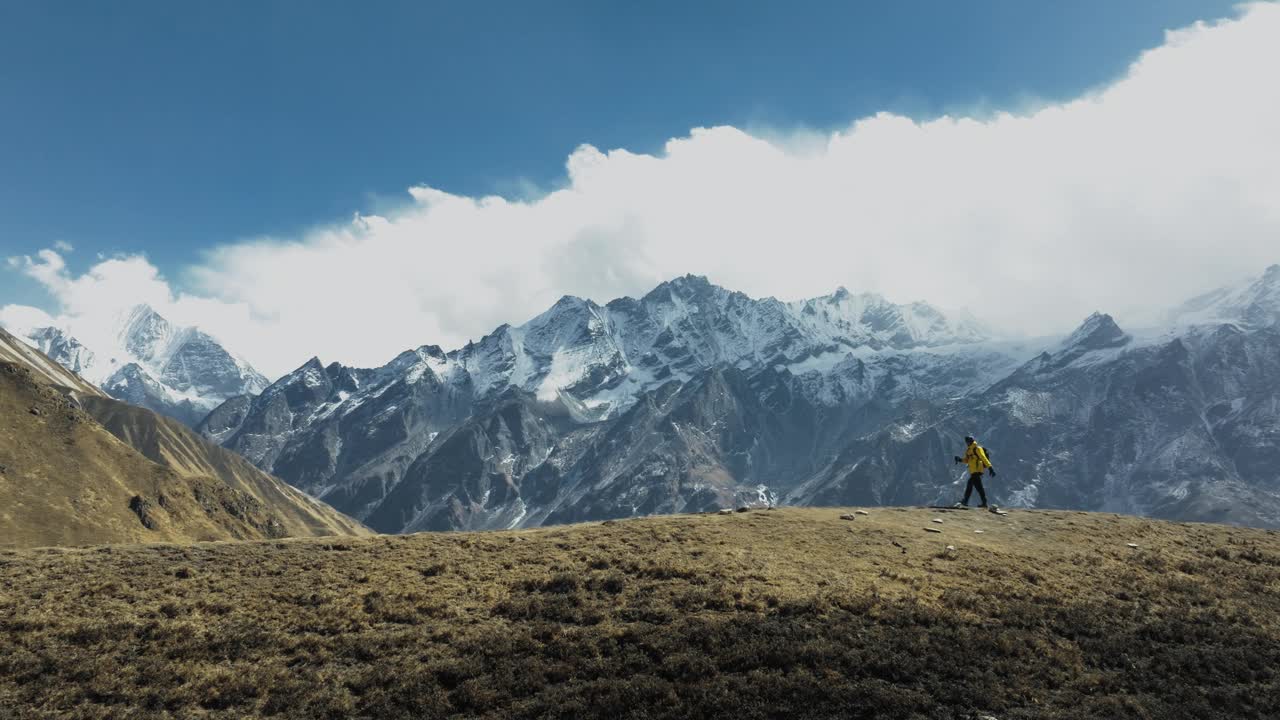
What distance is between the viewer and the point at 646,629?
23.5 metres

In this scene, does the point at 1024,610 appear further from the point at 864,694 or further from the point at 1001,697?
the point at 864,694

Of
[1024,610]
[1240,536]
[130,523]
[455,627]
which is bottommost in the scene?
[130,523]

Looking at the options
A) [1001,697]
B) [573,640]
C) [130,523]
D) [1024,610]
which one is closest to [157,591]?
[573,640]

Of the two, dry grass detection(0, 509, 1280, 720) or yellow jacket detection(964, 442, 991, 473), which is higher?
yellow jacket detection(964, 442, 991, 473)

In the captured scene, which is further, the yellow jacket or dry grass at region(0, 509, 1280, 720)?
the yellow jacket

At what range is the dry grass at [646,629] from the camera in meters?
19.4

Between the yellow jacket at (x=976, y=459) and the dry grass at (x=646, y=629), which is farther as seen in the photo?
the yellow jacket at (x=976, y=459)

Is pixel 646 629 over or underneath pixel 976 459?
underneath

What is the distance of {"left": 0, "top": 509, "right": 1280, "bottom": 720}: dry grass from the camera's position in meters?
19.4

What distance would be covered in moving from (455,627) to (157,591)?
13.5 metres

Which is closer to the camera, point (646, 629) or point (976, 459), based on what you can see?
point (646, 629)

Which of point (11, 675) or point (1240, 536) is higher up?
point (11, 675)

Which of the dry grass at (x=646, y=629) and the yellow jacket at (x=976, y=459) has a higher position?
the yellow jacket at (x=976, y=459)

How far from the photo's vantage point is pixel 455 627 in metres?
24.6
